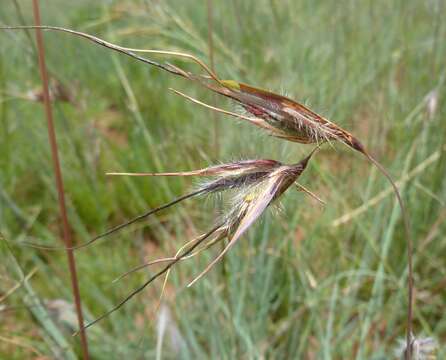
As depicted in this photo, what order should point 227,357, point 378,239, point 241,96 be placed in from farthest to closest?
point 378,239
point 227,357
point 241,96

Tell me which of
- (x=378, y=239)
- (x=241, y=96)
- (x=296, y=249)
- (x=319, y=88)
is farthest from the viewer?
(x=319, y=88)

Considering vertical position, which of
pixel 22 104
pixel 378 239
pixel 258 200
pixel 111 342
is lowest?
pixel 111 342

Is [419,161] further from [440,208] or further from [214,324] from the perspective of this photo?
[214,324]

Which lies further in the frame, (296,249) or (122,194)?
(122,194)

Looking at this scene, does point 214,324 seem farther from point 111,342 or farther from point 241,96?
point 241,96

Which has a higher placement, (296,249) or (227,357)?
(296,249)

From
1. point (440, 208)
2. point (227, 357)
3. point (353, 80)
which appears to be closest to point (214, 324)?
point (227, 357)
